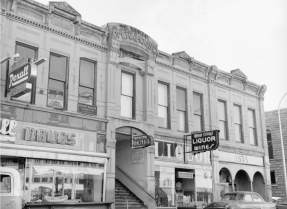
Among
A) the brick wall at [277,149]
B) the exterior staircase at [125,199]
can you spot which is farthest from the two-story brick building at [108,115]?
the brick wall at [277,149]

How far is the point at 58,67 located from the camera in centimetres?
1745

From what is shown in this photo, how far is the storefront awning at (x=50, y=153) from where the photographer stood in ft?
46.9

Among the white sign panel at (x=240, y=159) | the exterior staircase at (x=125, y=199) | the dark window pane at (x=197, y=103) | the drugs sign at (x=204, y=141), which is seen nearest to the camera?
the exterior staircase at (x=125, y=199)

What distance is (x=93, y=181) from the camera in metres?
17.2

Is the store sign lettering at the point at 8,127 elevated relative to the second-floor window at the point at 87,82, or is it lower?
lower

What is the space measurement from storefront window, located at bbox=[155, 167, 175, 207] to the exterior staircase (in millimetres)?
1193

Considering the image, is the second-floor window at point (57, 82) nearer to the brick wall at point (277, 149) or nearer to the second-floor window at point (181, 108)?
the second-floor window at point (181, 108)

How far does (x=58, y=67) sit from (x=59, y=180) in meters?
5.30

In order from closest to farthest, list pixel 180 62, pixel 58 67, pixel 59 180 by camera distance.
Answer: pixel 59 180
pixel 58 67
pixel 180 62

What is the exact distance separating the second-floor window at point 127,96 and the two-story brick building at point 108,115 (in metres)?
0.06

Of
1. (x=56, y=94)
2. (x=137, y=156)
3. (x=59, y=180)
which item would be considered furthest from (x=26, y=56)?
(x=137, y=156)

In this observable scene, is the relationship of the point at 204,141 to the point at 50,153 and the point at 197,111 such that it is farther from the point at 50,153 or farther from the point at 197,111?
the point at 50,153

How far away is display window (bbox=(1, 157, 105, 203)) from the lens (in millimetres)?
14836

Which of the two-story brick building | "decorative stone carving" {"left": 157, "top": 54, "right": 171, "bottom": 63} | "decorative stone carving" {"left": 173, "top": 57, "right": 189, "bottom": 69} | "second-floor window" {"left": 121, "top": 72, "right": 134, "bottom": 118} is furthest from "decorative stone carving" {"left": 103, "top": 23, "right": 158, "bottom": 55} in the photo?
"decorative stone carving" {"left": 173, "top": 57, "right": 189, "bottom": 69}
